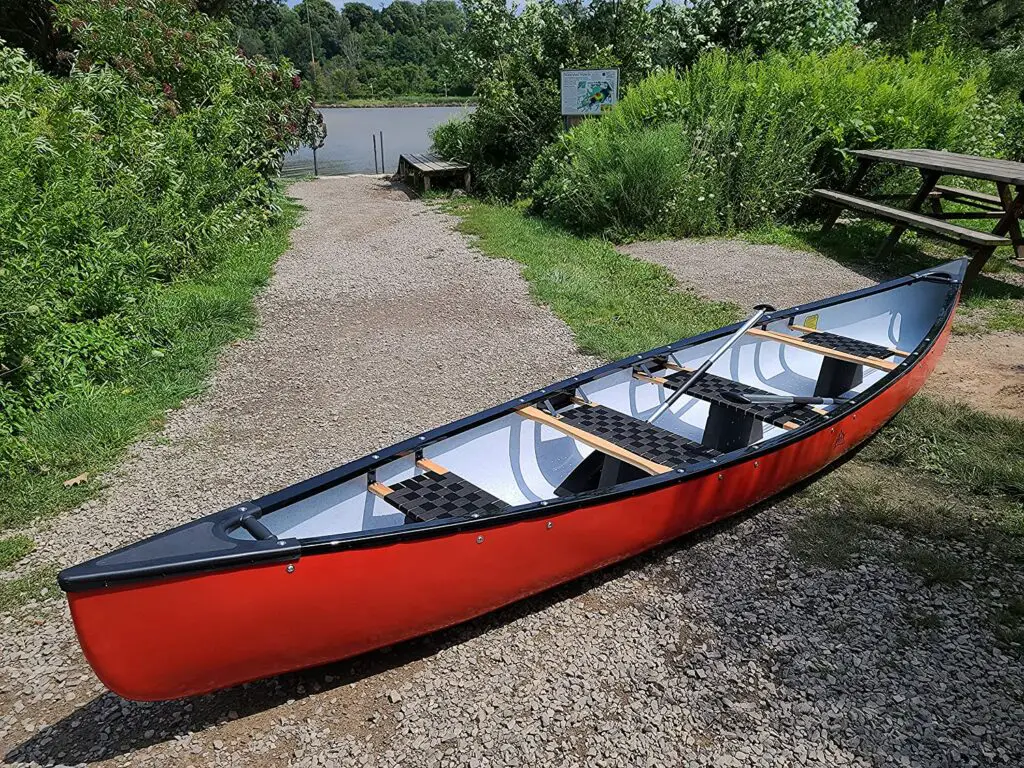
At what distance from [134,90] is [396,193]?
742 centimetres

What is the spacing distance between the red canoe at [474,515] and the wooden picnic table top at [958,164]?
3144mm

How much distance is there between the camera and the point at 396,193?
1636 cm

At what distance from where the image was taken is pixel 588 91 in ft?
42.1

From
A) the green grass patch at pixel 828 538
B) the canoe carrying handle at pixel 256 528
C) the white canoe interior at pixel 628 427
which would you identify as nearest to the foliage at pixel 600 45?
the white canoe interior at pixel 628 427

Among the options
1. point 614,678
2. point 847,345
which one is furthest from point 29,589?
point 847,345

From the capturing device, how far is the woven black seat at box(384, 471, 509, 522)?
10.7 feet

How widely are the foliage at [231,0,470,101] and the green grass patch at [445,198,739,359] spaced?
142 ft

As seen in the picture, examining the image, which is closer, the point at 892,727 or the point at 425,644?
the point at 892,727

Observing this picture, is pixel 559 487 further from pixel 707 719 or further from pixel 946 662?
pixel 946 662

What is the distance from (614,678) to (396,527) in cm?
121

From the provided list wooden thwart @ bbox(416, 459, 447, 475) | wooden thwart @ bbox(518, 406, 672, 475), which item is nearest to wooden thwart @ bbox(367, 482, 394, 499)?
wooden thwart @ bbox(416, 459, 447, 475)

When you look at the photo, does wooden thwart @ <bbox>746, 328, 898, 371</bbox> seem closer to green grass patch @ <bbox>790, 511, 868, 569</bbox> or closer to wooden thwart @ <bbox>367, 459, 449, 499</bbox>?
green grass patch @ <bbox>790, 511, 868, 569</bbox>

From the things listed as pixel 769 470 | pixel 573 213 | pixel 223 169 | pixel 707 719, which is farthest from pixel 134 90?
pixel 707 719

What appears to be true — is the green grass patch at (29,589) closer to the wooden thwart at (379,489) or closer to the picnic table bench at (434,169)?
the wooden thwart at (379,489)
